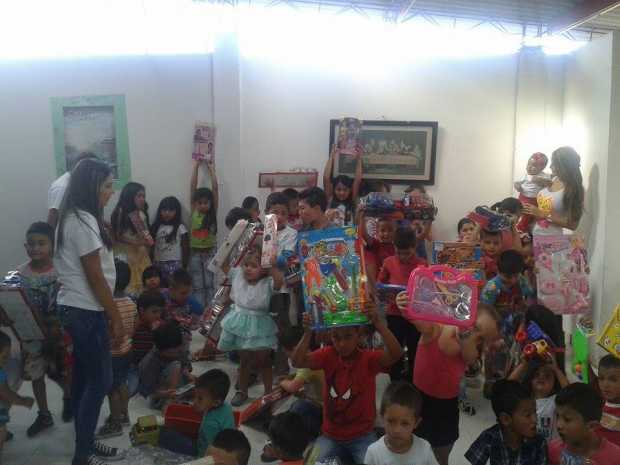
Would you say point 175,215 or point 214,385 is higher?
point 175,215

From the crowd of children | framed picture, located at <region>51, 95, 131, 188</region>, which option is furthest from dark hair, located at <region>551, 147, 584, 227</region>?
framed picture, located at <region>51, 95, 131, 188</region>

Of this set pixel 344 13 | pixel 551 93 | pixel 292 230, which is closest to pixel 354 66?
pixel 344 13

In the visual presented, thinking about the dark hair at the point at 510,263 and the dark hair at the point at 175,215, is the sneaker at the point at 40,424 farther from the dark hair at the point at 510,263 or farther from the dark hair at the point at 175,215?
the dark hair at the point at 510,263

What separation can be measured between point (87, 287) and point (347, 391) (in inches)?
49.3

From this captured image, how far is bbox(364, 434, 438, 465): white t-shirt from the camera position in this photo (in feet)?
6.66

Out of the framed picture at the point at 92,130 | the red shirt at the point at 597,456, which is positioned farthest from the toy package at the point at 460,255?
the framed picture at the point at 92,130

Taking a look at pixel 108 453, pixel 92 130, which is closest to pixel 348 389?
pixel 108 453

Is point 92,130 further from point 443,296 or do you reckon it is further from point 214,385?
point 443,296

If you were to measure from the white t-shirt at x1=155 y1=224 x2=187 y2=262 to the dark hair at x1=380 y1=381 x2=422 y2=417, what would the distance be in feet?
10.9

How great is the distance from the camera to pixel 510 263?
324 centimetres

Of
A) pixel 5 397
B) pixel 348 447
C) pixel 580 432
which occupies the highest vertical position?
pixel 580 432

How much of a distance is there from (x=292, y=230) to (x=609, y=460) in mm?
2284

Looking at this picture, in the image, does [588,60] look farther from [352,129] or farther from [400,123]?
[352,129]

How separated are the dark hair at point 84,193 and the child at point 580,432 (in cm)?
208
